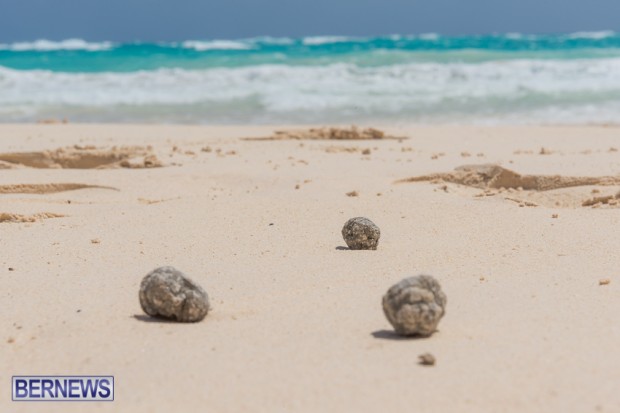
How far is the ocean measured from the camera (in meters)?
13.9

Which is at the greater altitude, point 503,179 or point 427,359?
point 503,179

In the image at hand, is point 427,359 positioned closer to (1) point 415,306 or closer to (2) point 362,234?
(1) point 415,306

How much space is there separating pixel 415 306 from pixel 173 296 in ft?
2.97

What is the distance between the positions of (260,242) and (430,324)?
6.23 ft

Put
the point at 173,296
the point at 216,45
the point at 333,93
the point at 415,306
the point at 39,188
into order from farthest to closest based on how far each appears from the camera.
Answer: the point at 216,45 < the point at 333,93 < the point at 39,188 < the point at 173,296 < the point at 415,306

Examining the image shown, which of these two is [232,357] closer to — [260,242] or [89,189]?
[260,242]

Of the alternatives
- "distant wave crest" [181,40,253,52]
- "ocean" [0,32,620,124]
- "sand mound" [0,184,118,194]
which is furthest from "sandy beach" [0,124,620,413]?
"distant wave crest" [181,40,253,52]

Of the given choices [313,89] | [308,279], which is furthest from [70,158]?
[313,89]

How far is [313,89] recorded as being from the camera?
18078 mm

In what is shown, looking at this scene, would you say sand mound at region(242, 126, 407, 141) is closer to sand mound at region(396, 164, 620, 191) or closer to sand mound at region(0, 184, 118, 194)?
sand mound at region(396, 164, 620, 191)

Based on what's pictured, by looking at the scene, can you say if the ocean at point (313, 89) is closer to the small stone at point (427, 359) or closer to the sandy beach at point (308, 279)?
the sandy beach at point (308, 279)

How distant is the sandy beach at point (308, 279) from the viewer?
2.75 m

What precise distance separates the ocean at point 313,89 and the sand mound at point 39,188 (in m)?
6.55

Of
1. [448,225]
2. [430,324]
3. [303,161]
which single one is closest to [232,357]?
[430,324]
